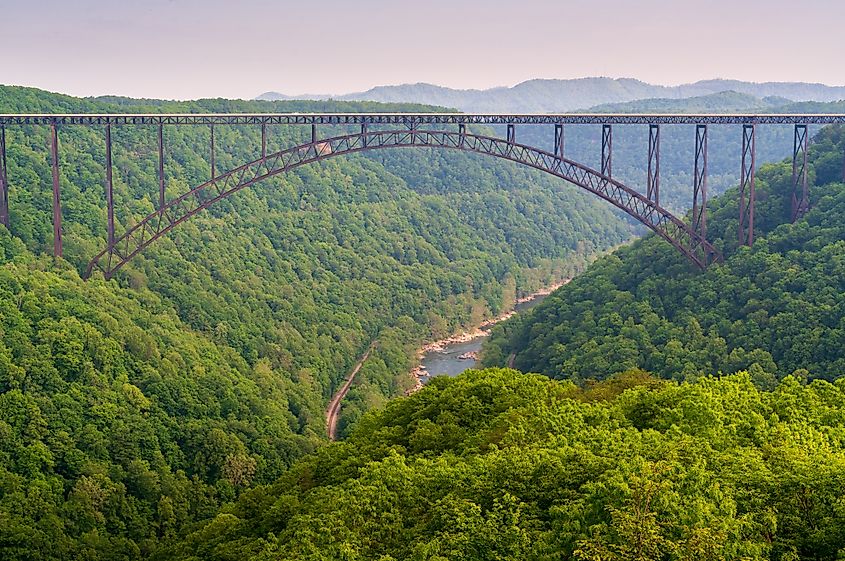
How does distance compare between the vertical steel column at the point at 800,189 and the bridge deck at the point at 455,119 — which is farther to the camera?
the vertical steel column at the point at 800,189

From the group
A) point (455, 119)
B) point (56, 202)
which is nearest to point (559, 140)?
point (455, 119)

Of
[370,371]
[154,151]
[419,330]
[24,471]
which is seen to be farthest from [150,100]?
[24,471]

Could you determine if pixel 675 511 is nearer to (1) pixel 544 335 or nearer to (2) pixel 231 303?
(1) pixel 544 335

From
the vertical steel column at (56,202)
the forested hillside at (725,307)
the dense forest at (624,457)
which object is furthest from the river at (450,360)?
the vertical steel column at (56,202)

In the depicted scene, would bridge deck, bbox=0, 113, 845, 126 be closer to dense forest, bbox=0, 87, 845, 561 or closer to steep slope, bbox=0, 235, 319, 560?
dense forest, bbox=0, 87, 845, 561

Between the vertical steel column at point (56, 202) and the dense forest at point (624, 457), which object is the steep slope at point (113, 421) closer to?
the vertical steel column at point (56, 202)

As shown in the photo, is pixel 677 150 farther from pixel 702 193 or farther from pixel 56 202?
pixel 56 202
